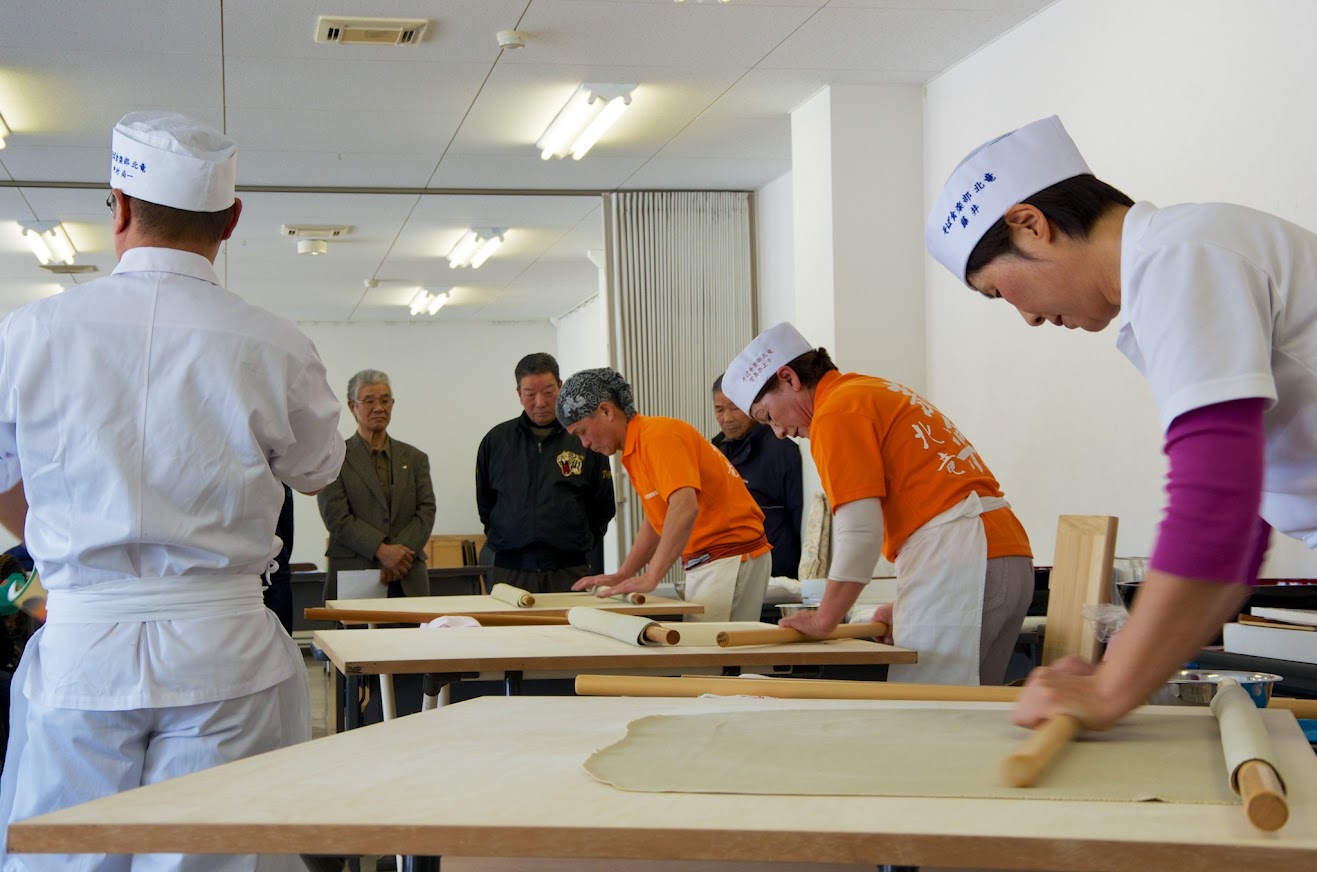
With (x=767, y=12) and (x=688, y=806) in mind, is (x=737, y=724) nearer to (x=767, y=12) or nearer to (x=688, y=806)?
(x=688, y=806)

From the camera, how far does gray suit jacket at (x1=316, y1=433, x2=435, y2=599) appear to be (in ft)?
18.9

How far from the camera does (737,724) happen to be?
1563 millimetres

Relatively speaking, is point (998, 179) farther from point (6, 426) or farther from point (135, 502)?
point (6, 426)

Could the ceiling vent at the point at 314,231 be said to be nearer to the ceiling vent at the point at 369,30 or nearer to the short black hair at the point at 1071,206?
the ceiling vent at the point at 369,30

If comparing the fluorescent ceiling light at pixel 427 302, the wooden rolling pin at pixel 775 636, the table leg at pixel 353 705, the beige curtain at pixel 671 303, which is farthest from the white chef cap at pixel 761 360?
the fluorescent ceiling light at pixel 427 302

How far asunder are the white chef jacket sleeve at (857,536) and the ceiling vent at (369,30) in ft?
10.0

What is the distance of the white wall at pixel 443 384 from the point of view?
14555 millimetres

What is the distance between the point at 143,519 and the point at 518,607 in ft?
7.80

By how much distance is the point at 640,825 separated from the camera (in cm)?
108

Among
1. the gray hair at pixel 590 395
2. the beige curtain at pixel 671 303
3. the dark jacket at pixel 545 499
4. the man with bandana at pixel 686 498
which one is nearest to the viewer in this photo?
the man with bandana at pixel 686 498

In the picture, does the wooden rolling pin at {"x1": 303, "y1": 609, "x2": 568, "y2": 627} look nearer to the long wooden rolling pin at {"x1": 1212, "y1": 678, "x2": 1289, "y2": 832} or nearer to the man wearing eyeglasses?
the man wearing eyeglasses

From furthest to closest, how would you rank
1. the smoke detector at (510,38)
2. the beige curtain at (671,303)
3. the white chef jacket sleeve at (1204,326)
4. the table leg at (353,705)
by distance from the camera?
the beige curtain at (671,303), the smoke detector at (510,38), the table leg at (353,705), the white chef jacket sleeve at (1204,326)

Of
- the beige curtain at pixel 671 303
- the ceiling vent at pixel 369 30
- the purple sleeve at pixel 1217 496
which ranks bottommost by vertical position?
the purple sleeve at pixel 1217 496

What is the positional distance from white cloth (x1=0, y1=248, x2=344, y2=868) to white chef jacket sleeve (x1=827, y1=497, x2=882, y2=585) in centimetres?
131
